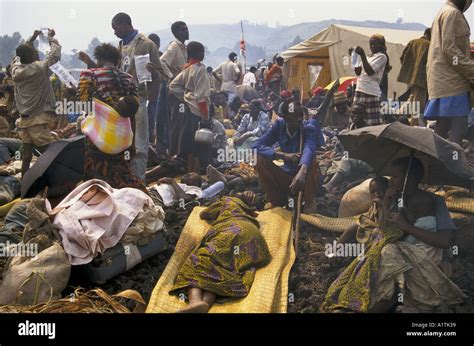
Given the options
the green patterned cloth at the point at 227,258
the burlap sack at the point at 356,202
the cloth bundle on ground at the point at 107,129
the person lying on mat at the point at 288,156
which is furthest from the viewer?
the person lying on mat at the point at 288,156

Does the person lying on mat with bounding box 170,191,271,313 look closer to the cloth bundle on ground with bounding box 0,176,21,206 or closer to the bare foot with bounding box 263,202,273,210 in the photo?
the bare foot with bounding box 263,202,273,210

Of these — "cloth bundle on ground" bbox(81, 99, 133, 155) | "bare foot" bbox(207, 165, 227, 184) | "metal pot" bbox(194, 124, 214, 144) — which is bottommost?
"bare foot" bbox(207, 165, 227, 184)

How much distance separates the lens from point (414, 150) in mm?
4039

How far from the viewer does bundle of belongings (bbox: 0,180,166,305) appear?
157 inches

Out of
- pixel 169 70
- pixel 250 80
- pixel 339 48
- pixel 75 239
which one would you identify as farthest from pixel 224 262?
pixel 250 80

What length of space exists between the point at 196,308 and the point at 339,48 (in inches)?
418

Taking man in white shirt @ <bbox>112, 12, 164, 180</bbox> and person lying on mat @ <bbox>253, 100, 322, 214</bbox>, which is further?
man in white shirt @ <bbox>112, 12, 164, 180</bbox>

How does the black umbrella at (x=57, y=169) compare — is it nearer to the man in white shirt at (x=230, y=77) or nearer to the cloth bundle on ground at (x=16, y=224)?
the cloth bundle on ground at (x=16, y=224)

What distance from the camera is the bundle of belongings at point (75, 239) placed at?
3979 mm

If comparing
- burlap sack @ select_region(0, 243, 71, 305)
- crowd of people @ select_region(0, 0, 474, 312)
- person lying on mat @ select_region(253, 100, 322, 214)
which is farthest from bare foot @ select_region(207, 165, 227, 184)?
burlap sack @ select_region(0, 243, 71, 305)

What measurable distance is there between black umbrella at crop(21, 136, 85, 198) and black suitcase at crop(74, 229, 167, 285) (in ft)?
2.61

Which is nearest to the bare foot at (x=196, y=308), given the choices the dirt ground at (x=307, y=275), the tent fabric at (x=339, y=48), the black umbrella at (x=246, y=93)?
the dirt ground at (x=307, y=275)

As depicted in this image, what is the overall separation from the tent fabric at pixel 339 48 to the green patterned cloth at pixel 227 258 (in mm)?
7402

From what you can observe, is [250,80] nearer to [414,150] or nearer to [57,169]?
[57,169]
